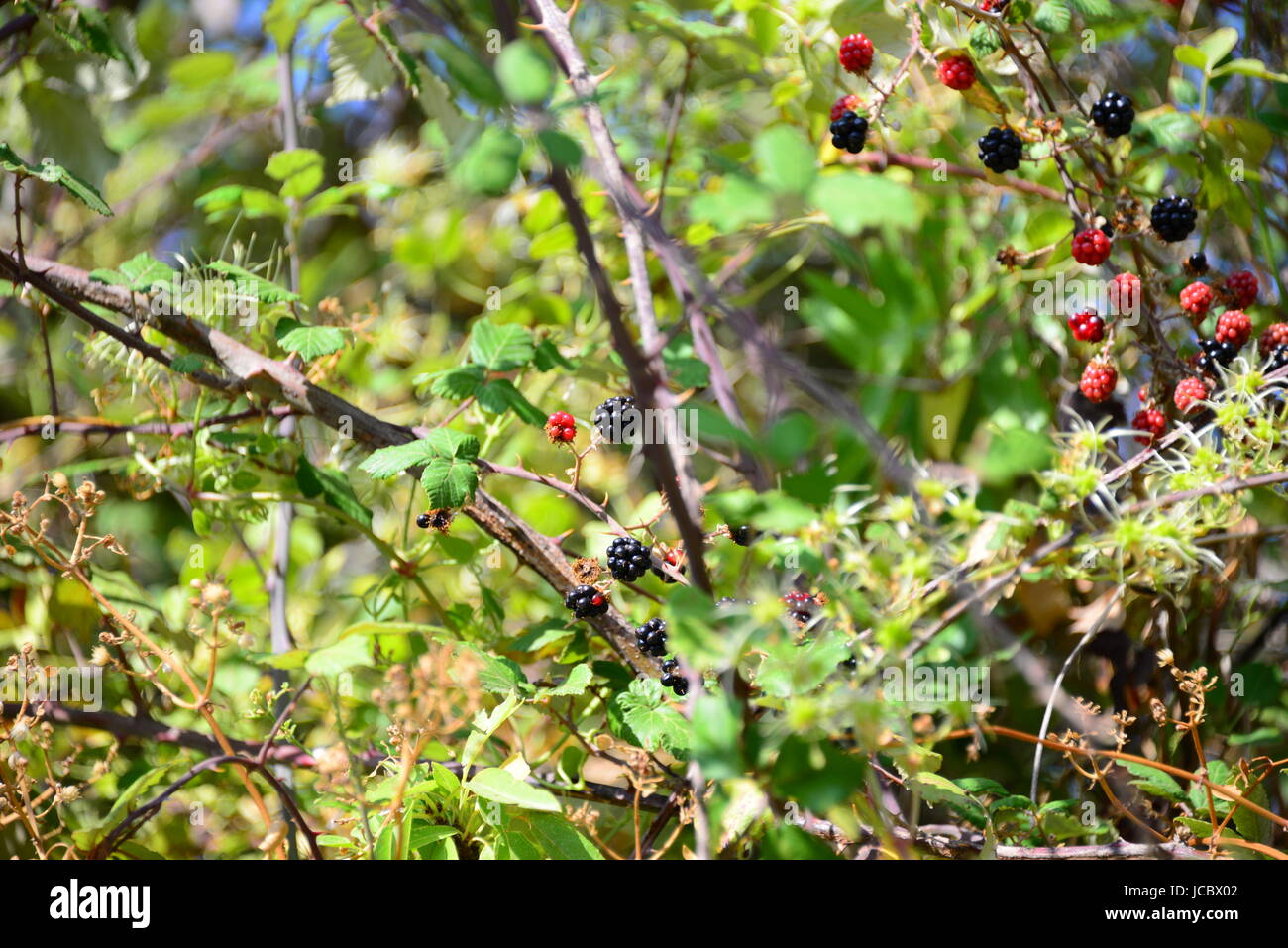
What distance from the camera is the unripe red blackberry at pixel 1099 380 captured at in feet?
2.27

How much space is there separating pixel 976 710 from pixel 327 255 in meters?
1.22

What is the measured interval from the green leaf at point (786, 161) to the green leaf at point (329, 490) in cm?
47

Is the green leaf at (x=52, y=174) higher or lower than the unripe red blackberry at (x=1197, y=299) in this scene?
higher

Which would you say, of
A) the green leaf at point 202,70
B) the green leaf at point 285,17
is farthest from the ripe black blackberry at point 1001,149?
the green leaf at point 202,70

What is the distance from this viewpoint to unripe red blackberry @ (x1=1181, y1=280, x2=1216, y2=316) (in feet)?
2.23

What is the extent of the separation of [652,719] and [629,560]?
0.34ft

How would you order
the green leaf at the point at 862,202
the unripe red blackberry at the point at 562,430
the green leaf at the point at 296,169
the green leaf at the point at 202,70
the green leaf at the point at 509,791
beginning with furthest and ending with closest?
the green leaf at the point at 202,70 < the green leaf at the point at 296,169 < the unripe red blackberry at the point at 562,430 < the green leaf at the point at 509,791 < the green leaf at the point at 862,202

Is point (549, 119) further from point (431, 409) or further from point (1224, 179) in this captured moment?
point (1224, 179)

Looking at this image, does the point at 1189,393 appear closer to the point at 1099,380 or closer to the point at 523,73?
the point at 1099,380

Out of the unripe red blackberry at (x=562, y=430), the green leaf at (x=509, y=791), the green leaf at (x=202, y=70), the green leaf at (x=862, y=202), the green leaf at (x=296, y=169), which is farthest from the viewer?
the green leaf at (x=202, y=70)

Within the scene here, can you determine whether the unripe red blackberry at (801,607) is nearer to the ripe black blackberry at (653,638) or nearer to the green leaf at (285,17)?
the ripe black blackberry at (653,638)

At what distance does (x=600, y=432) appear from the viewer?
2.15 feet

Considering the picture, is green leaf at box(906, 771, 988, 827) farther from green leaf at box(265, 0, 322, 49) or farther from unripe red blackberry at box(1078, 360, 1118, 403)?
green leaf at box(265, 0, 322, 49)

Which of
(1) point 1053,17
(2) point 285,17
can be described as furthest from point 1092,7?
(2) point 285,17
